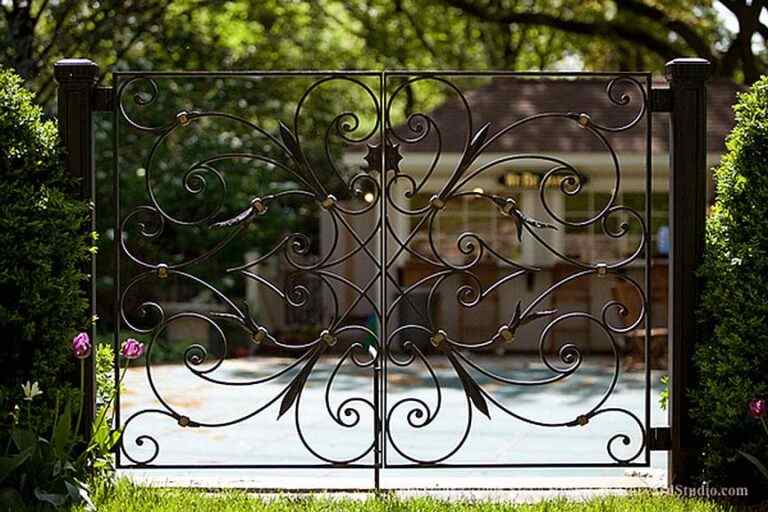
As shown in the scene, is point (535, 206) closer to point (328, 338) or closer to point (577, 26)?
point (577, 26)

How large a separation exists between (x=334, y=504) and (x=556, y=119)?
9.85m

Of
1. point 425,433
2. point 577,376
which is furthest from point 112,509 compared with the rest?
point 577,376

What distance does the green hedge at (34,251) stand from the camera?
4820 millimetres

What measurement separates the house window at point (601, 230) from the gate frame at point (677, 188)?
873 cm

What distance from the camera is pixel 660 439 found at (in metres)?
5.28

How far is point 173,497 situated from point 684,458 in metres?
2.31

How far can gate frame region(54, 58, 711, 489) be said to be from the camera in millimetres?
5145

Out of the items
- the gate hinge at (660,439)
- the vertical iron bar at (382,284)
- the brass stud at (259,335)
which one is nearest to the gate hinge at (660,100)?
the vertical iron bar at (382,284)

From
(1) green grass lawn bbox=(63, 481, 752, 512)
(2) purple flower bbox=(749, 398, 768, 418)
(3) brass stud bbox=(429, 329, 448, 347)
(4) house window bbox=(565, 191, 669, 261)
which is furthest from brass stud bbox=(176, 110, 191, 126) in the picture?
(4) house window bbox=(565, 191, 669, 261)

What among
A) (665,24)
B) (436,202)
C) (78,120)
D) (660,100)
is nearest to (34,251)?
(78,120)

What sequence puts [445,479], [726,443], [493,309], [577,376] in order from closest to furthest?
[726,443] → [445,479] → [577,376] → [493,309]

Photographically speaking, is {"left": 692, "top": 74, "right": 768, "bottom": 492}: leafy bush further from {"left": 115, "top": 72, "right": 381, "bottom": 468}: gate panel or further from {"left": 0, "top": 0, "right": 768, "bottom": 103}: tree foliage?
{"left": 0, "top": 0, "right": 768, "bottom": 103}: tree foliage

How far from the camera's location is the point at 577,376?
11.2m

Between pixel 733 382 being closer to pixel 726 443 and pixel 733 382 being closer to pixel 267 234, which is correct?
pixel 726 443
